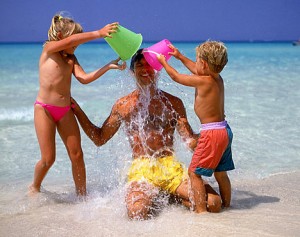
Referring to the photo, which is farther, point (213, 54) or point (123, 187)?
point (123, 187)

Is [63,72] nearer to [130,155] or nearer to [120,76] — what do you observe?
[120,76]

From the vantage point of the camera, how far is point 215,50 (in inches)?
130

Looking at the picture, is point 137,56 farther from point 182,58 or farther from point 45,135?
point 45,135

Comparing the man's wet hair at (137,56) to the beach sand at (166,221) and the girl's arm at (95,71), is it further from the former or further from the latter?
the beach sand at (166,221)

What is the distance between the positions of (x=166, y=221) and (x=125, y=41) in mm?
1396

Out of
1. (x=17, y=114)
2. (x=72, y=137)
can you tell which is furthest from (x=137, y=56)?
(x=17, y=114)

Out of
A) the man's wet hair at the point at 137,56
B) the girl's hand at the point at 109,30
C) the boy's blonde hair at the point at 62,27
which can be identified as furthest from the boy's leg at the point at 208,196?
the boy's blonde hair at the point at 62,27

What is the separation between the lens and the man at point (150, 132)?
140 inches

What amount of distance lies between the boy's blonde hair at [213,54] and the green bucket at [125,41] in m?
0.49

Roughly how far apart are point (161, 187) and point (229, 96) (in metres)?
6.75

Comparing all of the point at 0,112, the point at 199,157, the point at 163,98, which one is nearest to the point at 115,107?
the point at 163,98

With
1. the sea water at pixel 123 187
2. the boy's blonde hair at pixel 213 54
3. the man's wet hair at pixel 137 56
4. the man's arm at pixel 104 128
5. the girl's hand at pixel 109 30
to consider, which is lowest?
the sea water at pixel 123 187

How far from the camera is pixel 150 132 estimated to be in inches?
146

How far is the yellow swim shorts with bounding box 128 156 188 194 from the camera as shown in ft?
11.7
